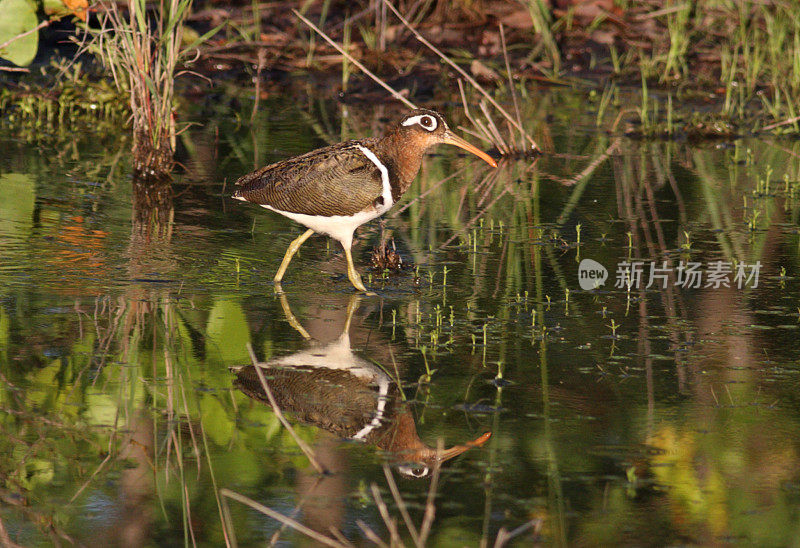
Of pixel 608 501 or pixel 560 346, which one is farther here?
pixel 560 346

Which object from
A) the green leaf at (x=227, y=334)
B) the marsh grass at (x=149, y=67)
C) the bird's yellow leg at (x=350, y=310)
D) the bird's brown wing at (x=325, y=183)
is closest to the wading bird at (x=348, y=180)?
the bird's brown wing at (x=325, y=183)

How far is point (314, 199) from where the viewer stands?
22.9ft

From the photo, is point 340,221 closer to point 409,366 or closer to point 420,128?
point 420,128

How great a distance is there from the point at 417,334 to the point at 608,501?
199 cm

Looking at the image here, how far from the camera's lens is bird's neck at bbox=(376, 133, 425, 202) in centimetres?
707

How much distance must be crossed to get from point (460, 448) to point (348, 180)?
7.86ft

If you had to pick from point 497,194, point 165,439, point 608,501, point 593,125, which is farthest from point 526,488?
point 593,125

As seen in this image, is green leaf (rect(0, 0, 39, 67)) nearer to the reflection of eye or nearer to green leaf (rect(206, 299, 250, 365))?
green leaf (rect(206, 299, 250, 365))

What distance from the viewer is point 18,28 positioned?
8.95m

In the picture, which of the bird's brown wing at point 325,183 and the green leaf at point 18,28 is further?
the green leaf at point 18,28

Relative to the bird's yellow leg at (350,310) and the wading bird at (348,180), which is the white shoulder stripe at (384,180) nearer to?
the wading bird at (348,180)

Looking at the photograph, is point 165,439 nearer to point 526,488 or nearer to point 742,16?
point 526,488

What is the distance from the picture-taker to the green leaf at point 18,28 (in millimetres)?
8914

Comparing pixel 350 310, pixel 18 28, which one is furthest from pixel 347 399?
pixel 18 28
